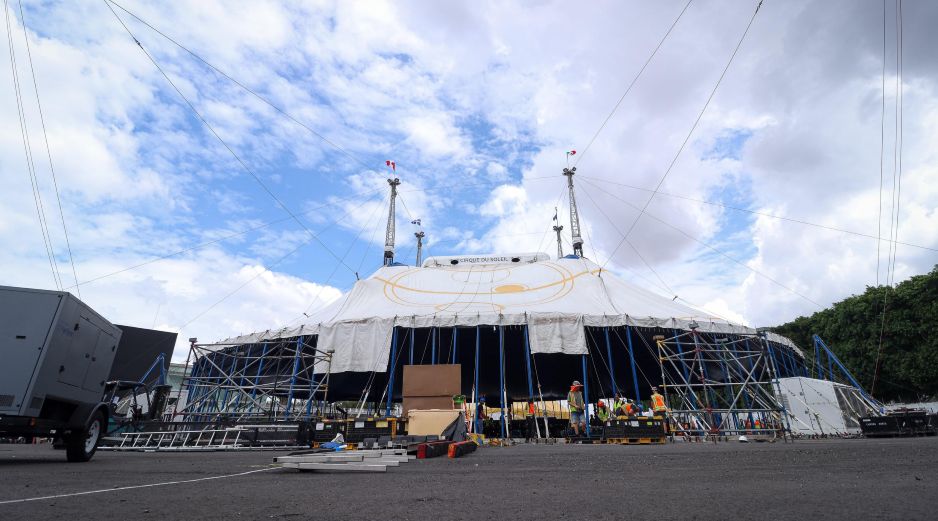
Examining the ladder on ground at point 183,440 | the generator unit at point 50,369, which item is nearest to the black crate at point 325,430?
the ladder on ground at point 183,440

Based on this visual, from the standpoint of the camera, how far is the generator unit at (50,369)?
6.02m

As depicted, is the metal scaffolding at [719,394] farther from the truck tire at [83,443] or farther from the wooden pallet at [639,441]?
the truck tire at [83,443]

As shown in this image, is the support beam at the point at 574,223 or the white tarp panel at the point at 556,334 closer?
the white tarp panel at the point at 556,334

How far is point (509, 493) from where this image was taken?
3.28 metres

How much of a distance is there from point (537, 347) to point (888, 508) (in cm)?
1256

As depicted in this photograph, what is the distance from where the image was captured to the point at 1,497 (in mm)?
3180

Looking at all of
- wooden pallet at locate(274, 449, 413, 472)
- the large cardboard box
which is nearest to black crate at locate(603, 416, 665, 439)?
the large cardboard box

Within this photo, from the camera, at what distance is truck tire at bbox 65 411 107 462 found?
685cm

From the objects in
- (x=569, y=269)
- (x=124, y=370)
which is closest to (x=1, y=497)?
(x=569, y=269)

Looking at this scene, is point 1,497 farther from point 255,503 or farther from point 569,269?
point 569,269

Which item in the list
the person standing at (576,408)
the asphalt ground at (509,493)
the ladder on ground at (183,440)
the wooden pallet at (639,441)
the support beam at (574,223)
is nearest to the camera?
the asphalt ground at (509,493)

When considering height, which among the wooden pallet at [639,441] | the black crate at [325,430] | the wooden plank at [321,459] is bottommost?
the wooden plank at [321,459]

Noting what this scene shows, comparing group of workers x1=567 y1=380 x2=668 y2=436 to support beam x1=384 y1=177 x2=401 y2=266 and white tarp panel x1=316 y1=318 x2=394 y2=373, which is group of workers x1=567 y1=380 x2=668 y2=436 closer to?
white tarp panel x1=316 y1=318 x2=394 y2=373

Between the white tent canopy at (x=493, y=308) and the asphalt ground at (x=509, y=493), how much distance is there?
10.2m
